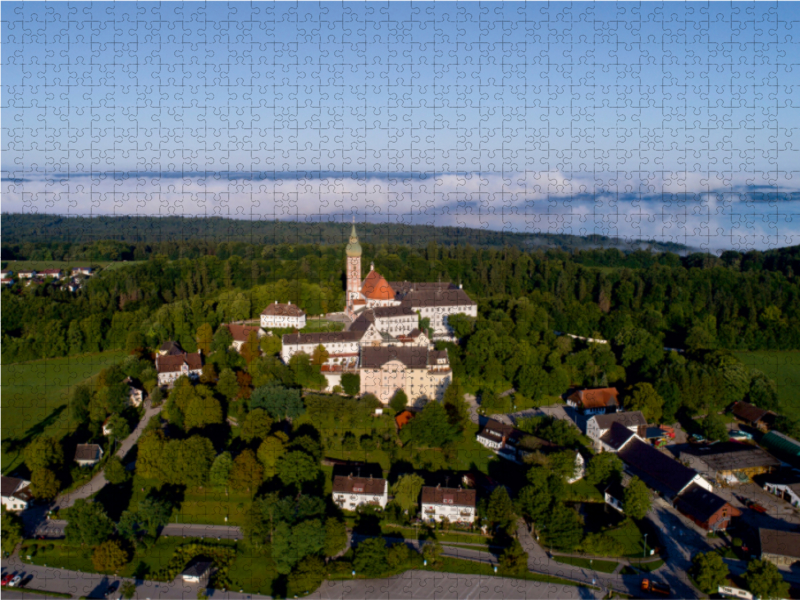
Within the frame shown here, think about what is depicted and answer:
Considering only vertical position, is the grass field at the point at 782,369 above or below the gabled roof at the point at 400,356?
below

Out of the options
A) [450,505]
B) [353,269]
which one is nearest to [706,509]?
[450,505]

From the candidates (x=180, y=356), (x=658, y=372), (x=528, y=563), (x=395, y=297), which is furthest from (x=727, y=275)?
(x=180, y=356)

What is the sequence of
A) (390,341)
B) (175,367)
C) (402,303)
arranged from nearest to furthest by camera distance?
(390,341) → (175,367) → (402,303)

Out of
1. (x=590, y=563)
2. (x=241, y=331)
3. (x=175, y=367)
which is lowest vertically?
(x=590, y=563)

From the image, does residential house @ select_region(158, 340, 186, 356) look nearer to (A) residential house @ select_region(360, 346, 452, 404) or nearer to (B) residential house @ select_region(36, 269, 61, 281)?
(A) residential house @ select_region(360, 346, 452, 404)

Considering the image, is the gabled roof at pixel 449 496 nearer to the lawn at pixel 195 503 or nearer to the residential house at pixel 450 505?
the residential house at pixel 450 505

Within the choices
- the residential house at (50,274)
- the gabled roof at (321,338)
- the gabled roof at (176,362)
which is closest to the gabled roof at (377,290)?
the gabled roof at (321,338)

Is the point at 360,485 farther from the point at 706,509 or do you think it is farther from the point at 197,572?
the point at 706,509
